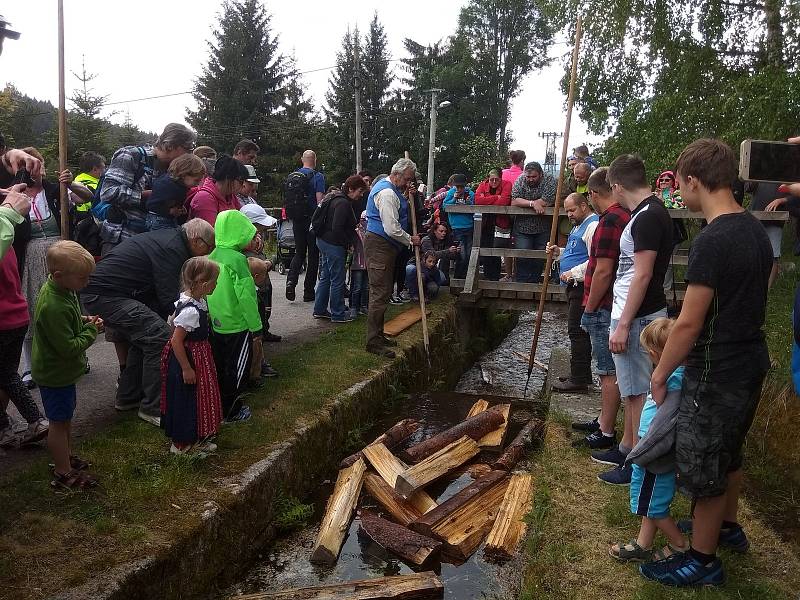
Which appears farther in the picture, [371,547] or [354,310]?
[354,310]

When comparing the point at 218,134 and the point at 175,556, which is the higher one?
the point at 218,134

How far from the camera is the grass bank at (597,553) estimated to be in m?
3.02

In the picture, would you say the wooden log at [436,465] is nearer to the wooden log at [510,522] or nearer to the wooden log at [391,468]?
the wooden log at [391,468]

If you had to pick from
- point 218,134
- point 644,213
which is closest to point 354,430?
point 644,213

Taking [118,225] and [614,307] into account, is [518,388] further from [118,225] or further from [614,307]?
[118,225]

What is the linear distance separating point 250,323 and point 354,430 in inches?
59.1

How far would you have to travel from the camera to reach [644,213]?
385 centimetres

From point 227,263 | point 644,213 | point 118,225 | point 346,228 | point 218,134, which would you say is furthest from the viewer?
point 218,134

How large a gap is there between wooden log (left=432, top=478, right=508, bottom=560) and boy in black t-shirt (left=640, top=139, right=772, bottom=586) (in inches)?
58.2

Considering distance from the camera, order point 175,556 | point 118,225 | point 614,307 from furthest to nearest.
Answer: point 118,225 < point 614,307 < point 175,556

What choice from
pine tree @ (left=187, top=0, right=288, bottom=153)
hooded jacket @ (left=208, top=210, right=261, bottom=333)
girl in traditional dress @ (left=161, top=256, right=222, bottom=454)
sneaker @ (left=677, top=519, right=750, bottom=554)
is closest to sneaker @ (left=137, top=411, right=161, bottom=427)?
girl in traditional dress @ (left=161, top=256, right=222, bottom=454)

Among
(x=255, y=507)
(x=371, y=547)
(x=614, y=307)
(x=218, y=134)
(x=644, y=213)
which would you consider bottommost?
(x=371, y=547)

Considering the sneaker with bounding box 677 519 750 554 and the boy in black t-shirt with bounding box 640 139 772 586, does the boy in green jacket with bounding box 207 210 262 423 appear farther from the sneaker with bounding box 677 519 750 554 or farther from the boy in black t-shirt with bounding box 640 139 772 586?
the sneaker with bounding box 677 519 750 554

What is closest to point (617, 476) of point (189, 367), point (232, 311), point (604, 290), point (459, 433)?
point (604, 290)
